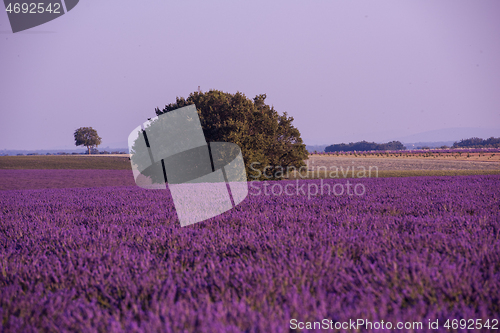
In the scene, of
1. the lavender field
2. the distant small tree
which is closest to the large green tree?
the lavender field

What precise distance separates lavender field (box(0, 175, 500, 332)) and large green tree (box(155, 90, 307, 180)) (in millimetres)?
15903

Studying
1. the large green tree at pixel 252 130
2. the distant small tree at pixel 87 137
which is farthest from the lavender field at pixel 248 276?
the distant small tree at pixel 87 137

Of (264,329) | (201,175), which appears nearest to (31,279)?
(264,329)

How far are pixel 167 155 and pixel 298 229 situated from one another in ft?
65.3

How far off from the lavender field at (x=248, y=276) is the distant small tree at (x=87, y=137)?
419 feet

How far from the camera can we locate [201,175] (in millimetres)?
20547

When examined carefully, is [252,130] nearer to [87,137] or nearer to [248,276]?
[248,276]

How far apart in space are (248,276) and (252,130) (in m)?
21.0

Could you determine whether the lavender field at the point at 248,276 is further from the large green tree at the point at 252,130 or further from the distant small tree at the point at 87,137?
the distant small tree at the point at 87,137

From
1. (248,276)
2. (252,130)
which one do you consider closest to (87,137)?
(252,130)

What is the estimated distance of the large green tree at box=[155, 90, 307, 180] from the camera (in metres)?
20.1

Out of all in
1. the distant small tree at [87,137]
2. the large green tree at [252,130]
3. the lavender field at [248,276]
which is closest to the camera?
the lavender field at [248,276]

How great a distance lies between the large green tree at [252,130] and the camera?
20.1 m

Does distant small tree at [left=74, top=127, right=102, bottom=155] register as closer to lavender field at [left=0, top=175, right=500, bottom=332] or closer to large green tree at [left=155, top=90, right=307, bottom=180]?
large green tree at [left=155, top=90, right=307, bottom=180]
